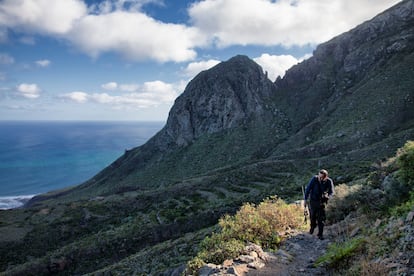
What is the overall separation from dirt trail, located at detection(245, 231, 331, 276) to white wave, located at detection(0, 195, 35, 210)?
118006 millimetres

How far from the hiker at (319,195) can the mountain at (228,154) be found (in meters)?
5.18

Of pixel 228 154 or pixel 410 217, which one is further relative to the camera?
pixel 228 154

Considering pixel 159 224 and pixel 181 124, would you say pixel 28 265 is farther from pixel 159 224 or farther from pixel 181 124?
pixel 181 124

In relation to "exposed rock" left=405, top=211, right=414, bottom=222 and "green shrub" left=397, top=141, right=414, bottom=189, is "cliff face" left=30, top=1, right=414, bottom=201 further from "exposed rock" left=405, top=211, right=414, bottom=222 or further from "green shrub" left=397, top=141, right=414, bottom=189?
"exposed rock" left=405, top=211, right=414, bottom=222

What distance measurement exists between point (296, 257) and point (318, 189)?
2.56 meters

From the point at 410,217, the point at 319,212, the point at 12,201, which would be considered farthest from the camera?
the point at 12,201

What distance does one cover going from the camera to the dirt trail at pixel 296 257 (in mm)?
7586

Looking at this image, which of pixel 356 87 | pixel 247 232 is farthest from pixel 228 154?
pixel 247 232

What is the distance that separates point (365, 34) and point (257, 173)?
52.9 metres

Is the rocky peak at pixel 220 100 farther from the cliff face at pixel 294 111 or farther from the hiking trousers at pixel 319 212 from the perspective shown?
the hiking trousers at pixel 319 212

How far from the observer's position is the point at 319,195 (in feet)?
33.8

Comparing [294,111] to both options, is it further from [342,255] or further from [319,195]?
[342,255]

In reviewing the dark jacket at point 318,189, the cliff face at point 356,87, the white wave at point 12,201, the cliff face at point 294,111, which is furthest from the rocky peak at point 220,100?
the dark jacket at point 318,189

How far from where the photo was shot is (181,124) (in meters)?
101
